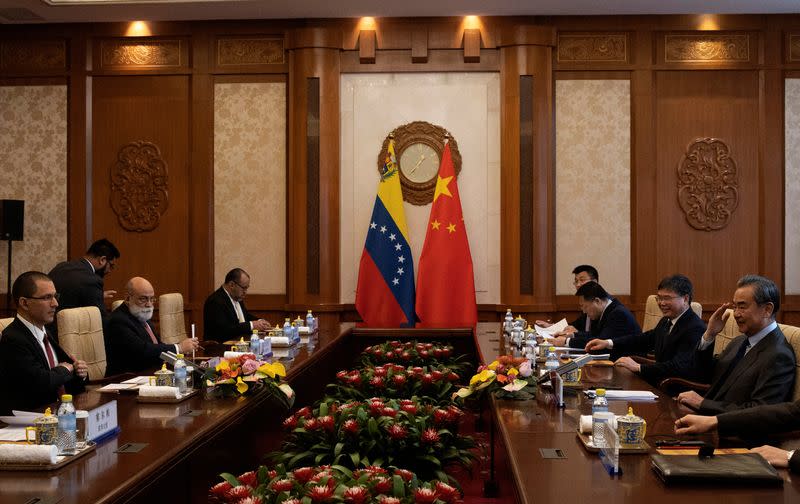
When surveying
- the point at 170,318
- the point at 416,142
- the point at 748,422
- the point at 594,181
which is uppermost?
the point at 416,142

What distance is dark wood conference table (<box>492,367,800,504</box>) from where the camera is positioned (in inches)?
87.4

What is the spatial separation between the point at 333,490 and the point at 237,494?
26 cm

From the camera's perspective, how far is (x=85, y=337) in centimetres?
488

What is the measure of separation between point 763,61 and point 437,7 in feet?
10.4

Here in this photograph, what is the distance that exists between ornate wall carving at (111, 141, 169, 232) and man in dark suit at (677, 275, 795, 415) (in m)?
6.50

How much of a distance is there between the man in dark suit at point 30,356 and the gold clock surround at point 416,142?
515 centimetres

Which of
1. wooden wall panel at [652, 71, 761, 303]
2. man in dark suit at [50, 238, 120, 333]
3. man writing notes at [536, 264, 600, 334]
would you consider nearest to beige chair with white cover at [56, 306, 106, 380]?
man in dark suit at [50, 238, 120, 333]

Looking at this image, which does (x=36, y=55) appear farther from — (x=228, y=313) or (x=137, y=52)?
(x=228, y=313)

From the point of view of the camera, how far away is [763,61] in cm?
845

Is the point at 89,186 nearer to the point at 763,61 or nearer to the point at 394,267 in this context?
the point at 394,267

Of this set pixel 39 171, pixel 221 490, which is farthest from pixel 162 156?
pixel 221 490

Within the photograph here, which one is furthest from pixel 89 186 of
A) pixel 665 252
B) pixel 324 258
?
pixel 665 252

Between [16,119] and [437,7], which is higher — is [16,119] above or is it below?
below

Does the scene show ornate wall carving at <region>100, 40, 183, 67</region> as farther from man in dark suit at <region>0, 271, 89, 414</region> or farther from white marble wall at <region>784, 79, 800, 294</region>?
white marble wall at <region>784, 79, 800, 294</region>
